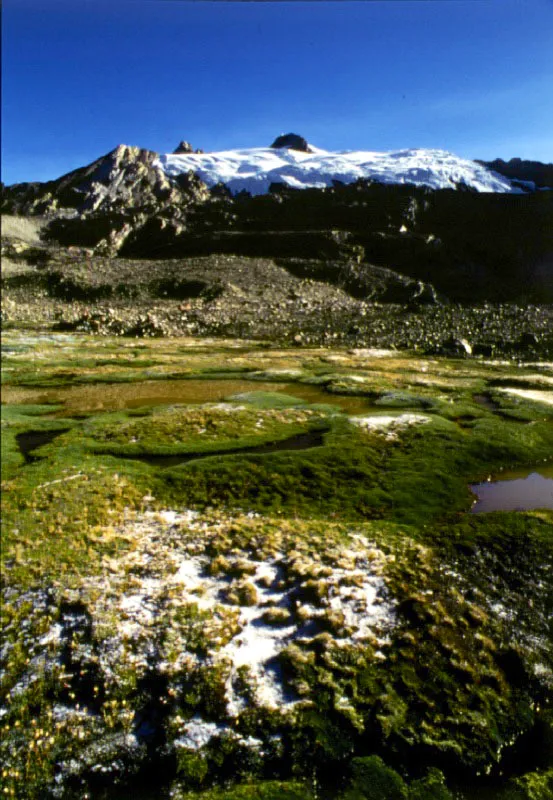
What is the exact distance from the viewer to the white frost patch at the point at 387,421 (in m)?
34.4

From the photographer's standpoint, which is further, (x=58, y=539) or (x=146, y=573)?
(x=58, y=539)

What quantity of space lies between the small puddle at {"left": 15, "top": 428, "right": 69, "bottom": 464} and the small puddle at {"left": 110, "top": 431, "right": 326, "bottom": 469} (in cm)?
530

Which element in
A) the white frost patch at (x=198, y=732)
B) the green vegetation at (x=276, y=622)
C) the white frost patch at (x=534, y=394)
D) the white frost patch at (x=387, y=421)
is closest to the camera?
the green vegetation at (x=276, y=622)

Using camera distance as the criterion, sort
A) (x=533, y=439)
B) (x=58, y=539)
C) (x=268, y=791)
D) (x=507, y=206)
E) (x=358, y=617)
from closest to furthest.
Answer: (x=268, y=791) < (x=358, y=617) < (x=58, y=539) < (x=533, y=439) < (x=507, y=206)

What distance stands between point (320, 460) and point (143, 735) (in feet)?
58.4

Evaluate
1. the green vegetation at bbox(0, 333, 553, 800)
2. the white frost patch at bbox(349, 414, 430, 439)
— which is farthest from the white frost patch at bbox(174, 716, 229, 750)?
the white frost patch at bbox(349, 414, 430, 439)

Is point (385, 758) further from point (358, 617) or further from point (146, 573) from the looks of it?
point (146, 573)

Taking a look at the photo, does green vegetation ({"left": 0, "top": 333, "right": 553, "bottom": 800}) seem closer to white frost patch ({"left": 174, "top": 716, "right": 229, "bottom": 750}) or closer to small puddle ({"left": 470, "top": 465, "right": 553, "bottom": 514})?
white frost patch ({"left": 174, "top": 716, "right": 229, "bottom": 750})

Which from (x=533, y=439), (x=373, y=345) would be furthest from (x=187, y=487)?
(x=373, y=345)

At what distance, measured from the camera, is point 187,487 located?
2500 centimetres

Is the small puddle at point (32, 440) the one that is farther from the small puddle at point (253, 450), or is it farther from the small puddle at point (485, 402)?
the small puddle at point (485, 402)

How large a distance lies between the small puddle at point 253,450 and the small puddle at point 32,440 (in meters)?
5.30

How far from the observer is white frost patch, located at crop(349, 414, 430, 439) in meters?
34.4

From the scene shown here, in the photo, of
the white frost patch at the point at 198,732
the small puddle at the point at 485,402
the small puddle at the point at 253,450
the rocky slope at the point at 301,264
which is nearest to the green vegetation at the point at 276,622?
the white frost patch at the point at 198,732
